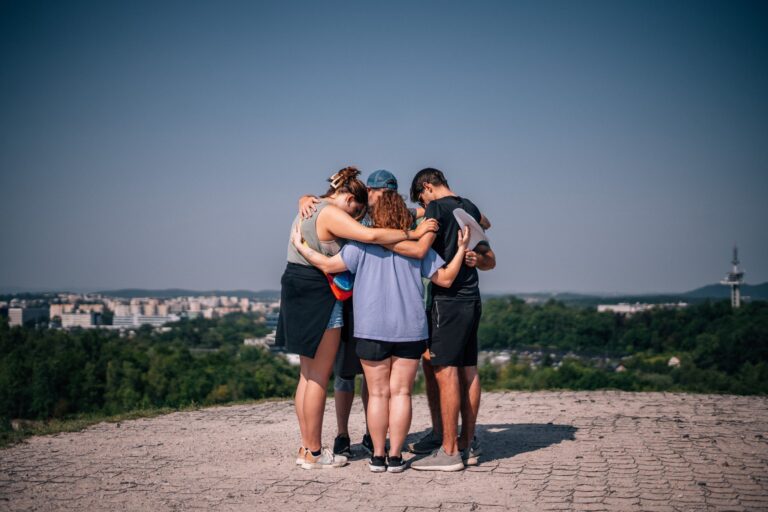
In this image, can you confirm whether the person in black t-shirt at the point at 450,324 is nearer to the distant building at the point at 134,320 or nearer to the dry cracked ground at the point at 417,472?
the dry cracked ground at the point at 417,472

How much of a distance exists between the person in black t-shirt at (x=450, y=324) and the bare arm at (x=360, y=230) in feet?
0.26

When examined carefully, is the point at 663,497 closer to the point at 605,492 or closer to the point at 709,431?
the point at 605,492

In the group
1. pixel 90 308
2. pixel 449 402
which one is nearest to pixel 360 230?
pixel 449 402

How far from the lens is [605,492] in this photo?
4.65 metres

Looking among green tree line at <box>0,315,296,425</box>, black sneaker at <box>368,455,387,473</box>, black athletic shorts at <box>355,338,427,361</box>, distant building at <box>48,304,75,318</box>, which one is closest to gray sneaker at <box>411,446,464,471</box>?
black sneaker at <box>368,455,387,473</box>

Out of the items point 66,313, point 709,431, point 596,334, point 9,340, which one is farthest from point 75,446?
point 66,313

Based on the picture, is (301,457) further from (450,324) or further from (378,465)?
(450,324)

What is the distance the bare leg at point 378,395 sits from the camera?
5.16 metres

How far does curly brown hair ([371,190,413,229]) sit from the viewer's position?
514cm

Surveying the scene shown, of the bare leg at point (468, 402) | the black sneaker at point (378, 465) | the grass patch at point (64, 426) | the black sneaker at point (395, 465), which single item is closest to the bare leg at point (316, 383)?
the black sneaker at point (378, 465)

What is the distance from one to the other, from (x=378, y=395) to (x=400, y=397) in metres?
0.16

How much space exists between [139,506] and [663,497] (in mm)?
3255

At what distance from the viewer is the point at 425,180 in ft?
18.3

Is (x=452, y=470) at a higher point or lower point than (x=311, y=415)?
lower
